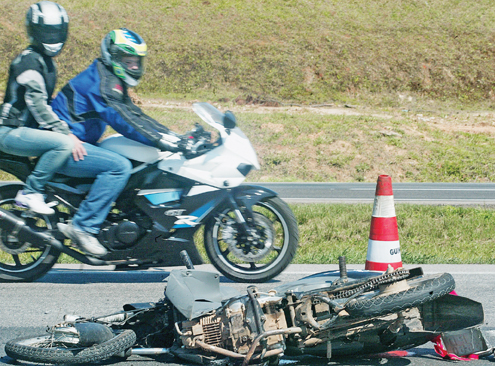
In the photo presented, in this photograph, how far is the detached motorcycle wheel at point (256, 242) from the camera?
196 inches

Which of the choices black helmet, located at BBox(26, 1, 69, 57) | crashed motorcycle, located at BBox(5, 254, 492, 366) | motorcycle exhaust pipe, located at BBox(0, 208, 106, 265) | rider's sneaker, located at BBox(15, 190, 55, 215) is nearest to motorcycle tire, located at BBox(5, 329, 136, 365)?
crashed motorcycle, located at BBox(5, 254, 492, 366)

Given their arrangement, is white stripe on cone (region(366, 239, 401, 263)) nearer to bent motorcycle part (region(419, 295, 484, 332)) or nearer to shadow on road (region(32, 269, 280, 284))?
shadow on road (region(32, 269, 280, 284))

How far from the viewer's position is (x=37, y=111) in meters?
4.76

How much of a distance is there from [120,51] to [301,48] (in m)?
37.6

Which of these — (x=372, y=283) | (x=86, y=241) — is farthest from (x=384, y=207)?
(x=86, y=241)

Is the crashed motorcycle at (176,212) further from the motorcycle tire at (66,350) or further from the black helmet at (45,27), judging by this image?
the motorcycle tire at (66,350)

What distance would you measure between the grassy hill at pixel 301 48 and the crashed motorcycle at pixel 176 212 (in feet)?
86.2

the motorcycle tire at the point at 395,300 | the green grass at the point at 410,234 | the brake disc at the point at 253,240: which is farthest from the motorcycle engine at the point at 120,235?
the motorcycle tire at the point at 395,300

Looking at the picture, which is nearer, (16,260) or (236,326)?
(236,326)

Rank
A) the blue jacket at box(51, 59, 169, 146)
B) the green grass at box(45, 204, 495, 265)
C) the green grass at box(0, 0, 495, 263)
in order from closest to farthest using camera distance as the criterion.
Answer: the blue jacket at box(51, 59, 169, 146), the green grass at box(45, 204, 495, 265), the green grass at box(0, 0, 495, 263)

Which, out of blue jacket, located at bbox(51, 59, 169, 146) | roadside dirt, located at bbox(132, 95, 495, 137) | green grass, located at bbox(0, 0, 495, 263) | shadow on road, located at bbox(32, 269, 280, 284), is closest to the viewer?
blue jacket, located at bbox(51, 59, 169, 146)

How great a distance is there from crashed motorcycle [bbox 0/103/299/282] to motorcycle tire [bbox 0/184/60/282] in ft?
0.04

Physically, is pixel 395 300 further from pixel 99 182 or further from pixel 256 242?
pixel 99 182

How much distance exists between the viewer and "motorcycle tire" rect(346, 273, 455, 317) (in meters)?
2.86
